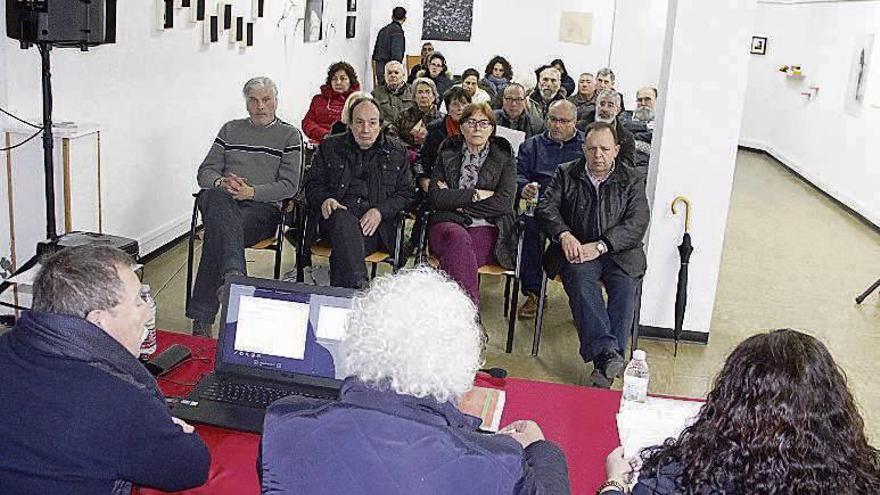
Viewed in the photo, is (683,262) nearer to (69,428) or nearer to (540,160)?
(540,160)

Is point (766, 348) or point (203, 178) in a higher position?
point (766, 348)

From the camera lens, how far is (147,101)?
19.3 ft

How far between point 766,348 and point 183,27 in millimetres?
5390

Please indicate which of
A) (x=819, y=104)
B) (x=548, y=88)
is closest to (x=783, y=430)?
(x=548, y=88)

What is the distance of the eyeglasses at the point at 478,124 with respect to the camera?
16.8 ft

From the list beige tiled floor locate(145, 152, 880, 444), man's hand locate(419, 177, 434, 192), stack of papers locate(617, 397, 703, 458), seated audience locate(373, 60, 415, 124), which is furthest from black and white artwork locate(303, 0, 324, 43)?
stack of papers locate(617, 397, 703, 458)

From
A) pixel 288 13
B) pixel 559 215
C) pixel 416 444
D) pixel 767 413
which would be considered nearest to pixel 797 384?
pixel 767 413

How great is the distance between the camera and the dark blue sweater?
73.7 inches

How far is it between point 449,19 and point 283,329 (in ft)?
34.7

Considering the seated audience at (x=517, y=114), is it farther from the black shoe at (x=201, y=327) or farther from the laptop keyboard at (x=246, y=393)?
the laptop keyboard at (x=246, y=393)

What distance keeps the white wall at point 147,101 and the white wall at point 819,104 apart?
6.18 m

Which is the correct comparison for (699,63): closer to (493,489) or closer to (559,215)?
(559,215)

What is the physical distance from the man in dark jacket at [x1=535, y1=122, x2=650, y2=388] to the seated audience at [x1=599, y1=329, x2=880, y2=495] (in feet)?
8.89

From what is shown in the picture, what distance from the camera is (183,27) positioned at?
6.36 meters
